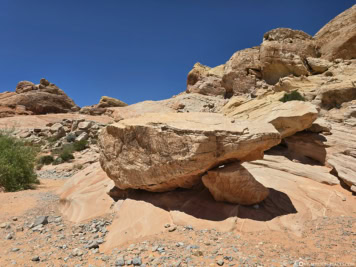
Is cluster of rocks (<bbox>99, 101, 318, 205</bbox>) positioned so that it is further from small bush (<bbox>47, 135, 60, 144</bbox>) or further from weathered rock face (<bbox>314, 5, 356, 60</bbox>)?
weathered rock face (<bbox>314, 5, 356, 60</bbox>)

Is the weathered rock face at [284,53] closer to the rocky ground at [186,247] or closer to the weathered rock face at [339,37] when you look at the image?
the weathered rock face at [339,37]

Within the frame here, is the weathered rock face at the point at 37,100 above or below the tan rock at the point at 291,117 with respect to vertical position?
above

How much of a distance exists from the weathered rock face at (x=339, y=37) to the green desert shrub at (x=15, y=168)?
26.2 metres

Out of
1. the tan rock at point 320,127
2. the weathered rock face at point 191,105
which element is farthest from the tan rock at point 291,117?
the weathered rock face at point 191,105

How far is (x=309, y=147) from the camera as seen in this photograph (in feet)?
23.6

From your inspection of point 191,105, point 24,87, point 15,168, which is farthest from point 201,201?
point 24,87

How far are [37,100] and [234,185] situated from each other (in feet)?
132

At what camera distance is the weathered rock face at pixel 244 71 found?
22.3 meters

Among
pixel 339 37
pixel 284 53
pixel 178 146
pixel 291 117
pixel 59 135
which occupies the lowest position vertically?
pixel 178 146

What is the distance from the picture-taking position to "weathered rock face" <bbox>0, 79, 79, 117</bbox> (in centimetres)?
3419

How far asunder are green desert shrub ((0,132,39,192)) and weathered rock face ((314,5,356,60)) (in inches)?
1031

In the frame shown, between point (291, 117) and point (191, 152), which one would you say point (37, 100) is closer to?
point (291, 117)

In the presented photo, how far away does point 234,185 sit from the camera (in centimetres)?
423

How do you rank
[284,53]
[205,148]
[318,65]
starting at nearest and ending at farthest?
[205,148] → [318,65] → [284,53]
